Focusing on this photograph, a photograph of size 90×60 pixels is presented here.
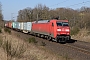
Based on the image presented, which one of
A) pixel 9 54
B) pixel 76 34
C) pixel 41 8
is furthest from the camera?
pixel 41 8

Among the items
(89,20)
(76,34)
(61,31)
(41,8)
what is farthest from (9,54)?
(41,8)

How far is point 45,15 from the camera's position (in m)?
93.2

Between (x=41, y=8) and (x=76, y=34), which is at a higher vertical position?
(x=41, y=8)

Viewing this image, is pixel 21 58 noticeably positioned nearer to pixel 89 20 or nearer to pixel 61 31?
pixel 61 31

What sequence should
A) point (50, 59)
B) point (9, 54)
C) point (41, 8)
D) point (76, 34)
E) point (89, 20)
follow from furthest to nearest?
point (41, 8) → point (89, 20) → point (76, 34) → point (50, 59) → point (9, 54)

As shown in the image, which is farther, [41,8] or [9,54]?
[41,8]

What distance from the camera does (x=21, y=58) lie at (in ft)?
40.8

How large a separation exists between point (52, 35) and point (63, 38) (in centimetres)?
183

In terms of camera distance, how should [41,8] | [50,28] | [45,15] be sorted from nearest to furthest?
[50,28] < [45,15] < [41,8]

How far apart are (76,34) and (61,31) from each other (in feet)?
43.1

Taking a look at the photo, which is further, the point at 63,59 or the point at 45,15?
the point at 45,15

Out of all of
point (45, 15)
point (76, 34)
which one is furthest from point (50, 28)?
point (45, 15)

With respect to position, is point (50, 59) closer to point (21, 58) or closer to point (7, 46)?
point (21, 58)

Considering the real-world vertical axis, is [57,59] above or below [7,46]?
Answer: below
